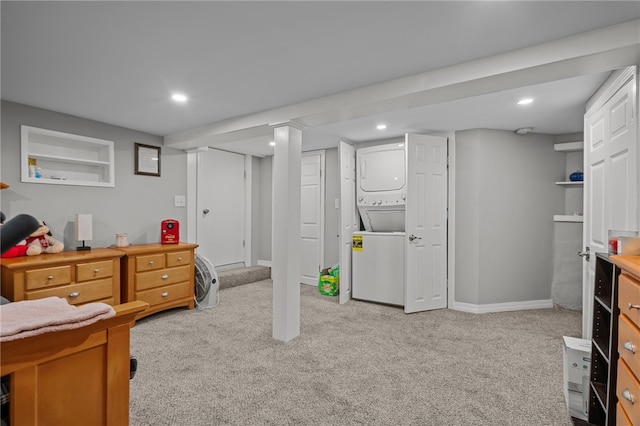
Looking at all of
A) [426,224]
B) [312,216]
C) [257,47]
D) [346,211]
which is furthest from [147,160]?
[426,224]

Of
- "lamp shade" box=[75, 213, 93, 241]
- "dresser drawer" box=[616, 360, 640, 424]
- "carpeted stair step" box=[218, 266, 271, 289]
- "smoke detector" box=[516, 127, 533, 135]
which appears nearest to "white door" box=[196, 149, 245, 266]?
"carpeted stair step" box=[218, 266, 271, 289]

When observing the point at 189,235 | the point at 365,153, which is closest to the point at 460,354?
the point at 365,153

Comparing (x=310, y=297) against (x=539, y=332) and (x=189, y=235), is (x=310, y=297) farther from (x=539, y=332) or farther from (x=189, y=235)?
(x=539, y=332)

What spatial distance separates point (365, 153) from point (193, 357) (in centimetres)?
316

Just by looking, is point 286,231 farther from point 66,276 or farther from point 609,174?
point 609,174

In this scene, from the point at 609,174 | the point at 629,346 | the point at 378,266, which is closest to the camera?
the point at 629,346

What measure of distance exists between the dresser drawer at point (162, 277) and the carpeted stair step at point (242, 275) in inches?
35.5

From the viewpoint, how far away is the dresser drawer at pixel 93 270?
2.89 metres

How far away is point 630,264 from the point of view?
1.30m

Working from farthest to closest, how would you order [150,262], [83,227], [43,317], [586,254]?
1. [150,262]
2. [83,227]
3. [586,254]
4. [43,317]

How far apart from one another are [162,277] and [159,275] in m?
0.04

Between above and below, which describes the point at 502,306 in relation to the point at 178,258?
below

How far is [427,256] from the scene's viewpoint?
384 centimetres

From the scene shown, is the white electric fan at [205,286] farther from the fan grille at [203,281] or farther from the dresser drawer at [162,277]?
the dresser drawer at [162,277]
